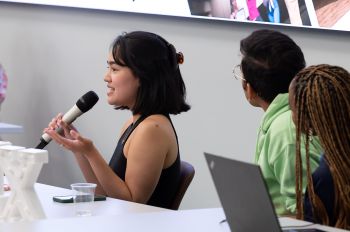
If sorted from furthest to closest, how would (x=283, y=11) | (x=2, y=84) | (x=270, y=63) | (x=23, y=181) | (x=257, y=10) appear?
1. (x=2, y=84)
2. (x=257, y=10)
3. (x=283, y=11)
4. (x=270, y=63)
5. (x=23, y=181)

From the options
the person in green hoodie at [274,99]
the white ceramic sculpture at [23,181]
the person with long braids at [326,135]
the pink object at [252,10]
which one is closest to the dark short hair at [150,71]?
the person in green hoodie at [274,99]

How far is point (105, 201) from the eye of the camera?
2648 mm

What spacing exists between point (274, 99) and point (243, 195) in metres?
1.12

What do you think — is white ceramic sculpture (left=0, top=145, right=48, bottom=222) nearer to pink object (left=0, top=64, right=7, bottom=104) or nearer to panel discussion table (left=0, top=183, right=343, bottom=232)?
panel discussion table (left=0, top=183, right=343, bottom=232)

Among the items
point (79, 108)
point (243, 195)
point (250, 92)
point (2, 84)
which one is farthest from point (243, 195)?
point (2, 84)

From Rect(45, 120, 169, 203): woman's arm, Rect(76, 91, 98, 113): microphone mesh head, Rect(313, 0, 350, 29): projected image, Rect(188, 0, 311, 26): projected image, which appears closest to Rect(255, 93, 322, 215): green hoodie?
Rect(45, 120, 169, 203): woman's arm

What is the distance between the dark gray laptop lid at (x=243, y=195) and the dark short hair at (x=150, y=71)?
1.38 m

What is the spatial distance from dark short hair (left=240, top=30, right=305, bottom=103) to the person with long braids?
59 centimetres

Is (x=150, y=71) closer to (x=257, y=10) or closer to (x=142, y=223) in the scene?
(x=257, y=10)

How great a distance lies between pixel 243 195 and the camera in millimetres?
1484

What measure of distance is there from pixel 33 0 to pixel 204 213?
3.28 metres

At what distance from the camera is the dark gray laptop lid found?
55.6 inches

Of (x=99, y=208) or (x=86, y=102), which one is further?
(x=86, y=102)

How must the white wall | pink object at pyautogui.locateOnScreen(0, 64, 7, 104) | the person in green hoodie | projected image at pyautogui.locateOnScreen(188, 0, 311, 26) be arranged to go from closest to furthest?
the person in green hoodie, projected image at pyautogui.locateOnScreen(188, 0, 311, 26), the white wall, pink object at pyautogui.locateOnScreen(0, 64, 7, 104)
